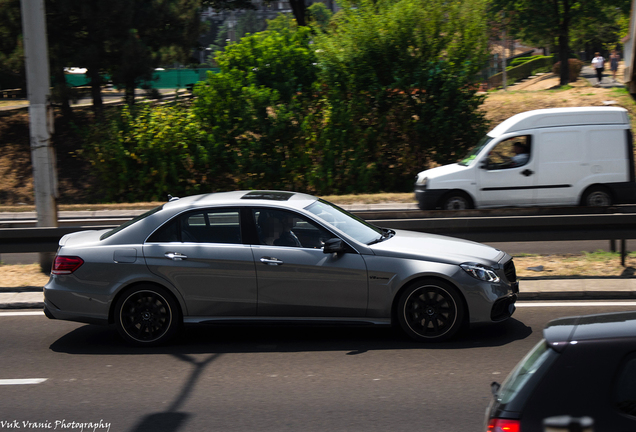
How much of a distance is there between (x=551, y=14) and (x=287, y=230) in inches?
1075

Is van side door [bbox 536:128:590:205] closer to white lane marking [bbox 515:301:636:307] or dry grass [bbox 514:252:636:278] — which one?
dry grass [bbox 514:252:636:278]

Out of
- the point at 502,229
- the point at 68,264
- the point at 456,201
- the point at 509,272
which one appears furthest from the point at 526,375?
the point at 456,201

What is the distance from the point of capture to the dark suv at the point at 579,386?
2.46m

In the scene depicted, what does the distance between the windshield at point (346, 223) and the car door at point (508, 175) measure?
7.59m

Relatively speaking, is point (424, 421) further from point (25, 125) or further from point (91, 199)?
point (25, 125)

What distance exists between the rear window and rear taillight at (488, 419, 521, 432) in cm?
8

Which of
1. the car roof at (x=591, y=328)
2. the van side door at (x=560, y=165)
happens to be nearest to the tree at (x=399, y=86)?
the van side door at (x=560, y=165)

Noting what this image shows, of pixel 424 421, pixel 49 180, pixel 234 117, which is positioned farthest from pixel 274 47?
pixel 424 421

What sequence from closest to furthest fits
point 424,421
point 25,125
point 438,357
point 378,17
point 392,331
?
point 424,421 < point 438,357 < point 392,331 < point 378,17 < point 25,125

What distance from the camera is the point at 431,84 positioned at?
2142 centimetres

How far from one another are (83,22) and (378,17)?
11491mm

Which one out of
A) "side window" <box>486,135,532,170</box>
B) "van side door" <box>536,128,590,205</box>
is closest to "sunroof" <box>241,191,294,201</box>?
"side window" <box>486,135,532,170</box>

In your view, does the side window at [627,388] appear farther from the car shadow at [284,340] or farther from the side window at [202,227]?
the side window at [202,227]

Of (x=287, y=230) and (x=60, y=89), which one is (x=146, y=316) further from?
(x=60, y=89)
